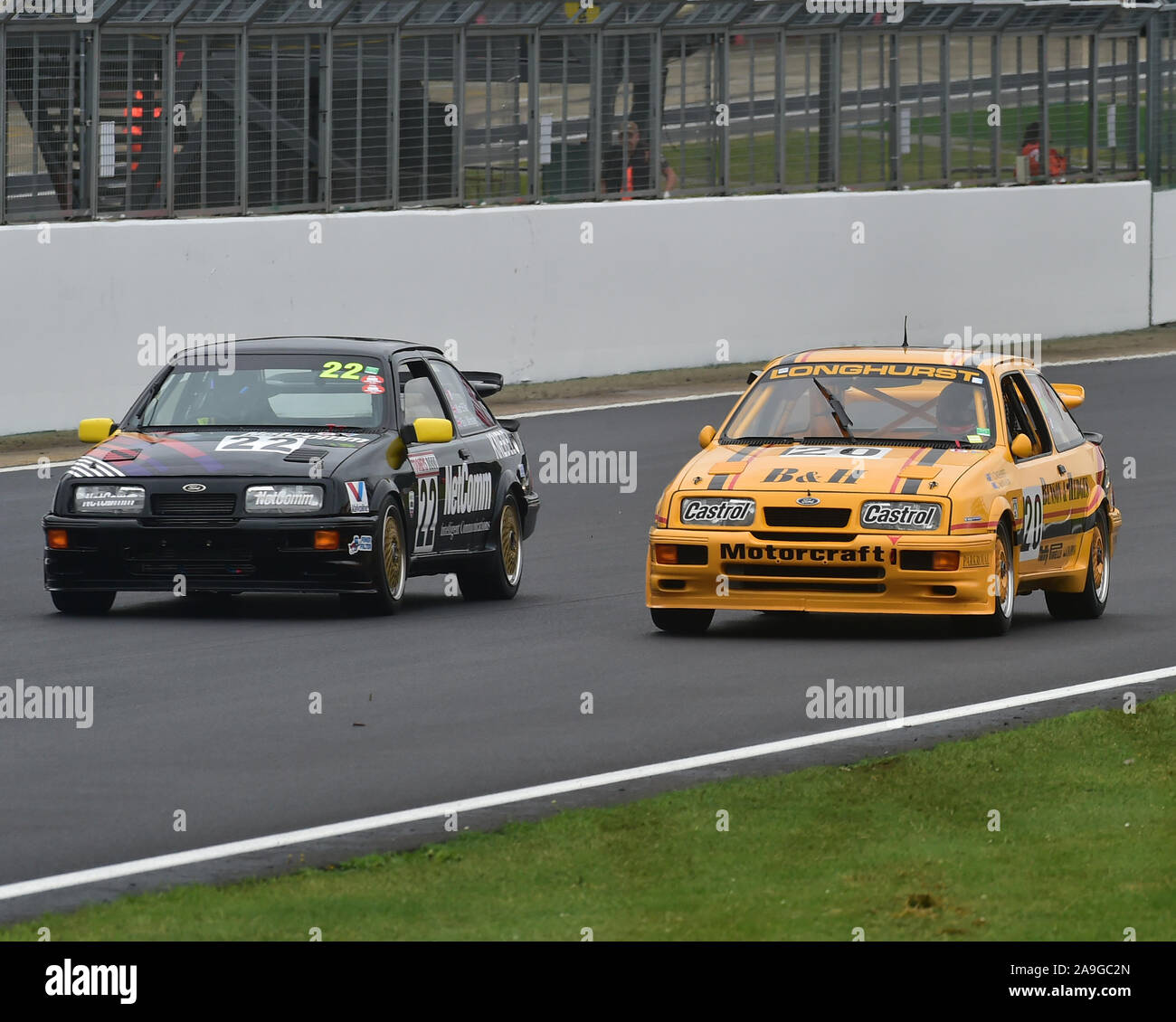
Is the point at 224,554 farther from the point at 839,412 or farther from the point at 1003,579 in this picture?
the point at 1003,579

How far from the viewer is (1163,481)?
22547 mm

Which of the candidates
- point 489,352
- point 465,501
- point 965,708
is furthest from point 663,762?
point 489,352

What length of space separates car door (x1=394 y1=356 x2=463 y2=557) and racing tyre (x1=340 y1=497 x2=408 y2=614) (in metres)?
0.12

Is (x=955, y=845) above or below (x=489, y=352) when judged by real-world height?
below

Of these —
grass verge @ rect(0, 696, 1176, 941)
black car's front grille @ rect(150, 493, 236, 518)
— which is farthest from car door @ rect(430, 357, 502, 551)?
grass verge @ rect(0, 696, 1176, 941)

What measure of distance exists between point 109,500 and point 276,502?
92cm

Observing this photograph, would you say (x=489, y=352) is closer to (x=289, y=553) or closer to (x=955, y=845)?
(x=289, y=553)

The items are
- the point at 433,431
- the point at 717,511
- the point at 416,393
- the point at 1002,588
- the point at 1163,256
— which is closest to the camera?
the point at 717,511

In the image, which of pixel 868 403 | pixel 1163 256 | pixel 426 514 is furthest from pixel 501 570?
pixel 1163 256

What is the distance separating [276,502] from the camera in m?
14.2

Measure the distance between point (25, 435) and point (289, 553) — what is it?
33.9 ft

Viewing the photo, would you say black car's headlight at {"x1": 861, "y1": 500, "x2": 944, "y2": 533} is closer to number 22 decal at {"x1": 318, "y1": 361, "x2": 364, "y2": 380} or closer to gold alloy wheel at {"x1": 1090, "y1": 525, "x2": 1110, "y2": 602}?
gold alloy wheel at {"x1": 1090, "y1": 525, "x2": 1110, "y2": 602}

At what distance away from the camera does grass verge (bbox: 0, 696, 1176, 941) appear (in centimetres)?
730
